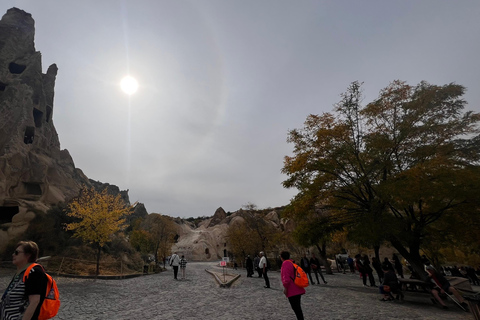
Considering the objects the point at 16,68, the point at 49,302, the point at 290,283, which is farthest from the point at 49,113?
the point at 290,283

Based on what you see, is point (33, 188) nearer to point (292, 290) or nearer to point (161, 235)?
point (161, 235)

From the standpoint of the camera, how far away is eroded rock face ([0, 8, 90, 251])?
3188cm

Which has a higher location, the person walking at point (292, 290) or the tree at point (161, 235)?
the tree at point (161, 235)

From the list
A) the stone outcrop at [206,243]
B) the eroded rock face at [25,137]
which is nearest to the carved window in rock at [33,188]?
the eroded rock face at [25,137]

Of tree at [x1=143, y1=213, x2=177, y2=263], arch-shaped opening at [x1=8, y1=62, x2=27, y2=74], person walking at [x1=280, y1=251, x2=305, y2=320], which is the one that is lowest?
person walking at [x1=280, y1=251, x2=305, y2=320]

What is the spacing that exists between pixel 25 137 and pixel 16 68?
52.4 ft

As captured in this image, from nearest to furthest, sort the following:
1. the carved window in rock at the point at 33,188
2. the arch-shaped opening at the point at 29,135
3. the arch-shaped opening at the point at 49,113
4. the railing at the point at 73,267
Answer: the railing at the point at 73,267, the carved window in rock at the point at 33,188, the arch-shaped opening at the point at 29,135, the arch-shaped opening at the point at 49,113

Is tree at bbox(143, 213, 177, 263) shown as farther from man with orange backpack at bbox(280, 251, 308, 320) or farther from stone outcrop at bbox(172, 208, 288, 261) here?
man with orange backpack at bbox(280, 251, 308, 320)

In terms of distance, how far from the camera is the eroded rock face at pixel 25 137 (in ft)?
105

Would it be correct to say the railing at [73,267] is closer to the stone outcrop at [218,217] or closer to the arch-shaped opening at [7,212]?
the arch-shaped opening at [7,212]

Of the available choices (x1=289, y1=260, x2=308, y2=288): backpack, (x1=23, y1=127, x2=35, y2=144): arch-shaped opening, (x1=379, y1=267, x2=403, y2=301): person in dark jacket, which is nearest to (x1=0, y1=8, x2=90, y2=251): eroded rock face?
(x1=23, y1=127, x2=35, y2=144): arch-shaped opening

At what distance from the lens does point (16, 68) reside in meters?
45.2

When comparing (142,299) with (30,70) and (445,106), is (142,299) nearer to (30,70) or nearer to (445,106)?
(445,106)

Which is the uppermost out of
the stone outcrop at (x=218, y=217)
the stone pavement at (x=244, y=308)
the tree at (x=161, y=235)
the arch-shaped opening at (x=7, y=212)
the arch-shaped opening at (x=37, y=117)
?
the arch-shaped opening at (x=37, y=117)
